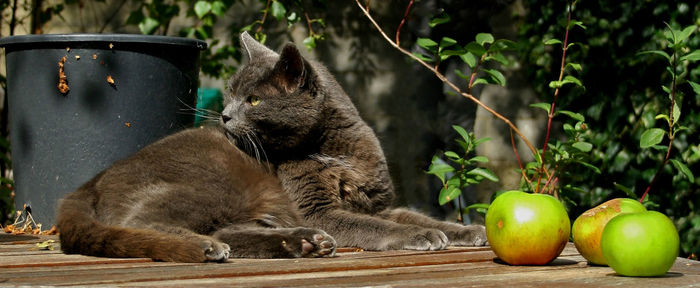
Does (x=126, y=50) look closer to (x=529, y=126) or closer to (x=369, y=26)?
(x=369, y=26)

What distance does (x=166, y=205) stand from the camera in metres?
2.18

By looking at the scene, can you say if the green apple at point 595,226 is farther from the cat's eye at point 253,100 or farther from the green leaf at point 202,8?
the green leaf at point 202,8

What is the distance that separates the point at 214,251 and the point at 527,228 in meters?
0.78

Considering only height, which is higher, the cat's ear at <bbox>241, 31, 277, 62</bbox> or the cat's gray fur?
the cat's ear at <bbox>241, 31, 277, 62</bbox>

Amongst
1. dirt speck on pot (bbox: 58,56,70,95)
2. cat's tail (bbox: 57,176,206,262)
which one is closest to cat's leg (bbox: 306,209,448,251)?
cat's tail (bbox: 57,176,206,262)

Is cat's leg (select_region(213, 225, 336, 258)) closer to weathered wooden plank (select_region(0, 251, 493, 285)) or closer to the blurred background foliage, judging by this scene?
weathered wooden plank (select_region(0, 251, 493, 285))

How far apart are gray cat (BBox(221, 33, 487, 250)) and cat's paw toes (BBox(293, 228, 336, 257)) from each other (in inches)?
11.6

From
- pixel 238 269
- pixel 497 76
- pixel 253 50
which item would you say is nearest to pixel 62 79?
pixel 253 50

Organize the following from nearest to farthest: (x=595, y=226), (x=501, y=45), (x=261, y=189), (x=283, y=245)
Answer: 1. (x=595, y=226)
2. (x=283, y=245)
3. (x=261, y=189)
4. (x=501, y=45)

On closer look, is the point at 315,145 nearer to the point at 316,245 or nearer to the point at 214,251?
the point at 316,245

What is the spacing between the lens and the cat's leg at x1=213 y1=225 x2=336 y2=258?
2.09m

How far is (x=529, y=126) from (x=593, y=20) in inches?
39.8

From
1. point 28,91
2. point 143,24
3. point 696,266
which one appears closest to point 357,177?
point 696,266

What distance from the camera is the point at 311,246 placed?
2.10 m
